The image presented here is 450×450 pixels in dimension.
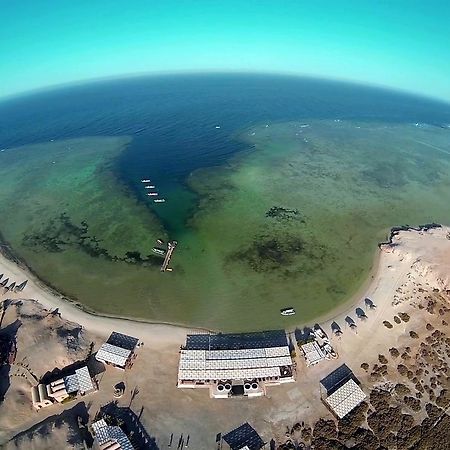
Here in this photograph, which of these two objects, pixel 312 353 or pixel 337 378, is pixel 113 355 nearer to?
pixel 312 353

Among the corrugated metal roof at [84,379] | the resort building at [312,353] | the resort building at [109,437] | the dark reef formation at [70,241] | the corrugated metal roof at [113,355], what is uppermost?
the dark reef formation at [70,241]

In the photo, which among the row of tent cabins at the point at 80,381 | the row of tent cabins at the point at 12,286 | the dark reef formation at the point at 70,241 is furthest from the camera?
Answer: the dark reef formation at the point at 70,241

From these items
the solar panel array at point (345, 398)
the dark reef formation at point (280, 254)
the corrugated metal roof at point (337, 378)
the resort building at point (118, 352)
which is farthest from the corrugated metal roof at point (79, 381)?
the dark reef formation at point (280, 254)

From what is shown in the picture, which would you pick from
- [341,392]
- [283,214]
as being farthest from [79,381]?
[283,214]

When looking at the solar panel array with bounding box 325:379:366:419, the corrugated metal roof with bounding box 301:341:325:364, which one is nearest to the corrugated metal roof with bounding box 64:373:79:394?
the corrugated metal roof with bounding box 301:341:325:364

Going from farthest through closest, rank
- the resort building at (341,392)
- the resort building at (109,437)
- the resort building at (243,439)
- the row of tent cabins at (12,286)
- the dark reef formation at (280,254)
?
the dark reef formation at (280,254) < the row of tent cabins at (12,286) < the resort building at (341,392) < the resort building at (243,439) < the resort building at (109,437)

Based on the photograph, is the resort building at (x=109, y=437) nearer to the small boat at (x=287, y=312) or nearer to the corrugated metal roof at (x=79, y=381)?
the corrugated metal roof at (x=79, y=381)

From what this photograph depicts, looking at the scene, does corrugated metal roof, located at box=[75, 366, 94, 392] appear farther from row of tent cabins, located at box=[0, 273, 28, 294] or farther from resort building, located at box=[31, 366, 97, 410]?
row of tent cabins, located at box=[0, 273, 28, 294]

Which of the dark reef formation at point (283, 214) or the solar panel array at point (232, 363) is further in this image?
the dark reef formation at point (283, 214)
